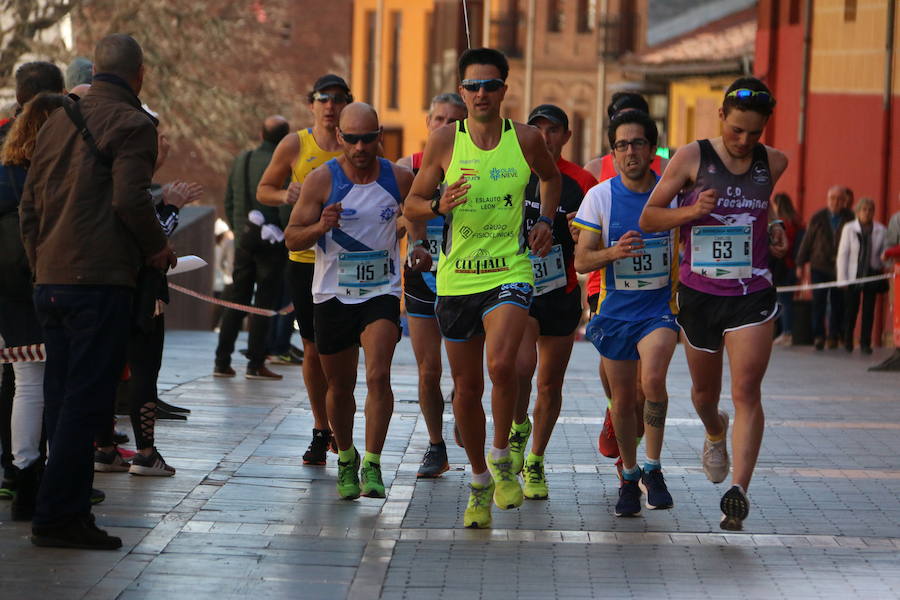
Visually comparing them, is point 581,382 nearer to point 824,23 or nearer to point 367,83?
point 824,23

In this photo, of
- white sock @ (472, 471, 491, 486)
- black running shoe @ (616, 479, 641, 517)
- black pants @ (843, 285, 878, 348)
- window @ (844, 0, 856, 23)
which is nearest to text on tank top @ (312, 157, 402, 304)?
white sock @ (472, 471, 491, 486)

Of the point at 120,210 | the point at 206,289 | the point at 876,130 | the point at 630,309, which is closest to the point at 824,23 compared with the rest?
the point at 876,130

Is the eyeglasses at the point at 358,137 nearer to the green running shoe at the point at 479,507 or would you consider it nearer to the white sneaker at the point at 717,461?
the green running shoe at the point at 479,507

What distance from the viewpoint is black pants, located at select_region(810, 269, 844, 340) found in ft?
74.4

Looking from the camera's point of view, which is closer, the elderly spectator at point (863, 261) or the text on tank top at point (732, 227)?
the text on tank top at point (732, 227)

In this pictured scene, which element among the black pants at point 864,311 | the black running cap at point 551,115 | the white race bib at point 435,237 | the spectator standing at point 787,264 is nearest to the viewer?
the black running cap at point 551,115

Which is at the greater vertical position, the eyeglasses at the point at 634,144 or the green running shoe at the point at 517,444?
the eyeglasses at the point at 634,144

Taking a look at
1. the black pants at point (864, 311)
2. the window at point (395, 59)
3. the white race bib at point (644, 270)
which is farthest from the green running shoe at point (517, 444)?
the window at point (395, 59)

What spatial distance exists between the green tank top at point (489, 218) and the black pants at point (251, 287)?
629 cm

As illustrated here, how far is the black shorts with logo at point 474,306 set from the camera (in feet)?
26.0

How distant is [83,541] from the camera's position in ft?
23.4

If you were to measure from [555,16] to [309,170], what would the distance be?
160 ft

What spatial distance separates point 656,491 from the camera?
8.38 metres

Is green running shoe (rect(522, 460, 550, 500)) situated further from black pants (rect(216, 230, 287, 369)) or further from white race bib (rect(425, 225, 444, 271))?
black pants (rect(216, 230, 287, 369))
